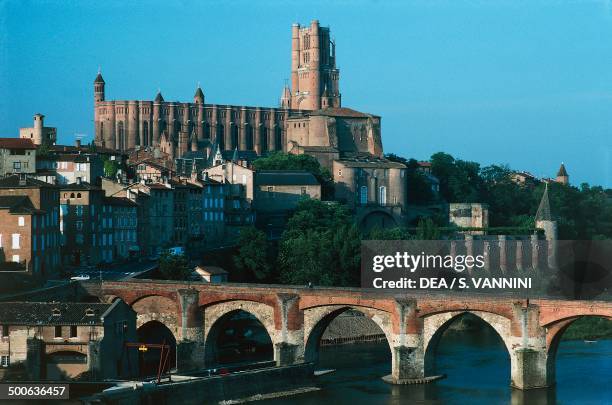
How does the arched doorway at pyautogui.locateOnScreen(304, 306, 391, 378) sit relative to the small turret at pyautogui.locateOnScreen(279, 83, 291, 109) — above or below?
below

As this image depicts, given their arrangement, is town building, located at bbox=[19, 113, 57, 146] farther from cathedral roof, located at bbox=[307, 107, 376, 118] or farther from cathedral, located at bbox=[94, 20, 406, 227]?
cathedral roof, located at bbox=[307, 107, 376, 118]

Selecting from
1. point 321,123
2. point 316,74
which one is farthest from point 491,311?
point 316,74

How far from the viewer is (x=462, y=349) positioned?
249 feet

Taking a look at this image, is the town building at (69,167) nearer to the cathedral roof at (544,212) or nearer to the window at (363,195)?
the window at (363,195)

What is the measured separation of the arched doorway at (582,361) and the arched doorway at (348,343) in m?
8.68

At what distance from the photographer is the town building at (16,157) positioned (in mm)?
88250

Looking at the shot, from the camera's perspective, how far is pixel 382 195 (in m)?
121

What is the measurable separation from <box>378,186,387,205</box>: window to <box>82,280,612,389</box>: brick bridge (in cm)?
5116

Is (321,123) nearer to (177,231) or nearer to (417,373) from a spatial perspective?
(177,231)

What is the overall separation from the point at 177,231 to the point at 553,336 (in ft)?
134

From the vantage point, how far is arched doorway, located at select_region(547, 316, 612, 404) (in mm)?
60875

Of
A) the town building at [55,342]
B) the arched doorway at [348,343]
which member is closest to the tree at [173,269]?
the arched doorway at [348,343]

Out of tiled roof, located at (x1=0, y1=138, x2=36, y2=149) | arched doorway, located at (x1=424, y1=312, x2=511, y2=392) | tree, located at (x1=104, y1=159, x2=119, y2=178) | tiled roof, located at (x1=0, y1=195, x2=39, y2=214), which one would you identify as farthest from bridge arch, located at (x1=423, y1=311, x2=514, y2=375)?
tree, located at (x1=104, y1=159, x2=119, y2=178)

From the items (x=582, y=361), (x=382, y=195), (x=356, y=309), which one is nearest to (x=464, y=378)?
(x=356, y=309)
